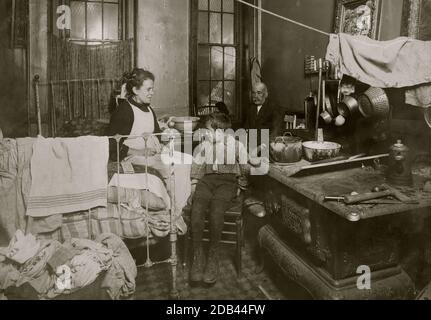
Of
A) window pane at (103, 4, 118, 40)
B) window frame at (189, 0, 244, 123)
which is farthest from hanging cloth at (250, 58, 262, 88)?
window pane at (103, 4, 118, 40)

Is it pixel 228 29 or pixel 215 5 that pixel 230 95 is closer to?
pixel 228 29

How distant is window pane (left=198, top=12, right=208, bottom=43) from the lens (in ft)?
22.6

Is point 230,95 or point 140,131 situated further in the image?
point 230,95

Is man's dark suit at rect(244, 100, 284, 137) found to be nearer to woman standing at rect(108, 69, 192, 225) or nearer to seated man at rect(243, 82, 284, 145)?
seated man at rect(243, 82, 284, 145)

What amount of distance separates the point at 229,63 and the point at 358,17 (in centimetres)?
318

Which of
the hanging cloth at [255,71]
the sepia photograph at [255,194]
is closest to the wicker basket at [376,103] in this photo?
the sepia photograph at [255,194]

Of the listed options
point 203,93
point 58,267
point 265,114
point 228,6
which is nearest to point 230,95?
point 203,93

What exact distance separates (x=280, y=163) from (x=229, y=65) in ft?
13.3

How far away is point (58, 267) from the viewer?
294cm

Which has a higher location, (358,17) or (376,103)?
(358,17)

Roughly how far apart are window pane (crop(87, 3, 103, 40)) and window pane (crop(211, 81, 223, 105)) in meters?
2.16

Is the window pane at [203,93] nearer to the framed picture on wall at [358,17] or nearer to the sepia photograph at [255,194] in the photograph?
the sepia photograph at [255,194]

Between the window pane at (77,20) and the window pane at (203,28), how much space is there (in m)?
2.01

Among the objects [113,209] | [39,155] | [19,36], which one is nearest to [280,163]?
[113,209]
